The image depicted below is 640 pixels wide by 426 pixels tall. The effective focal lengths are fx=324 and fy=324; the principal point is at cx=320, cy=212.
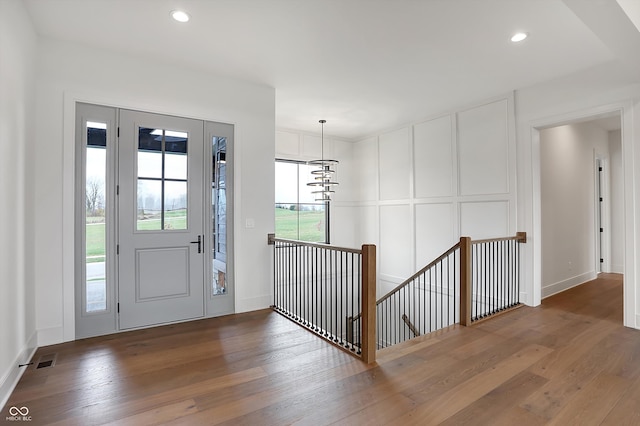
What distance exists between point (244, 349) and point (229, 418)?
1.03 meters

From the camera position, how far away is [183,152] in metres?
3.77

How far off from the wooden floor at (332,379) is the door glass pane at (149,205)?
114 cm

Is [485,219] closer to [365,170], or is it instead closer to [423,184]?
[423,184]

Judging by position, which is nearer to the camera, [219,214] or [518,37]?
[518,37]

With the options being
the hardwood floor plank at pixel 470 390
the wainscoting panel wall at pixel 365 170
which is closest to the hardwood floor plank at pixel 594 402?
the hardwood floor plank at pixel 470 390

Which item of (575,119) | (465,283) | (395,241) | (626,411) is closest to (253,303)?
(465,283)

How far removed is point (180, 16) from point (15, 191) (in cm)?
193

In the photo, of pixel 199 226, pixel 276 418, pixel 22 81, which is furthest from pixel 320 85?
pixel 276 418

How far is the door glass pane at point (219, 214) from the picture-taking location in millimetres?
3939

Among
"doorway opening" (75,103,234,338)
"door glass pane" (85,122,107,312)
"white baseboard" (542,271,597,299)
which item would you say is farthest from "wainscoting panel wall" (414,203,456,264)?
"door glass pane" (85,122,107,312)

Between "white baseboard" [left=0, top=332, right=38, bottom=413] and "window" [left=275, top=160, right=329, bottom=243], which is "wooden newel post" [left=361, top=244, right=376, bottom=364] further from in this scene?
"window" [left=275, top=160, right=329, bottom=243]

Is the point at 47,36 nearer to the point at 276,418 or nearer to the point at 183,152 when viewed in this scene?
the point at 183,152
